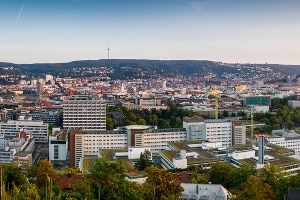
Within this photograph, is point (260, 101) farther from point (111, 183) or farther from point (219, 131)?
point (111, 183)

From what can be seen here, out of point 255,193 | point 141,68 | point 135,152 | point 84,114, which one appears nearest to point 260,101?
point 84,114

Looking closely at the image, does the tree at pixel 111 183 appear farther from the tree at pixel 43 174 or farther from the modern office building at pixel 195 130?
the modern office building at pixel 195 130

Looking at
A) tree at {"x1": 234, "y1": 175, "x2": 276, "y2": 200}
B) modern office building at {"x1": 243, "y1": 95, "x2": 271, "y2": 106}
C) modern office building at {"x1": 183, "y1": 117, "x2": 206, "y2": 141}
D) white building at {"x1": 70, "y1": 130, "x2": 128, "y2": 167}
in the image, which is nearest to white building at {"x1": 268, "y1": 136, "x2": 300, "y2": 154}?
modern office building at {"x1": 183, "y1": 117, "x2": 206, "y2": 141}

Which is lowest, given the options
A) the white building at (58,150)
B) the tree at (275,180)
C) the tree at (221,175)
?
the white building at (58,150)

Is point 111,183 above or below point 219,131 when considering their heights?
above

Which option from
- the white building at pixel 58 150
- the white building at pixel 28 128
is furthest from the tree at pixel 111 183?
the white building at pixel 28 128

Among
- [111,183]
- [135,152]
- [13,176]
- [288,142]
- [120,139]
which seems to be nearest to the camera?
[111,183]
